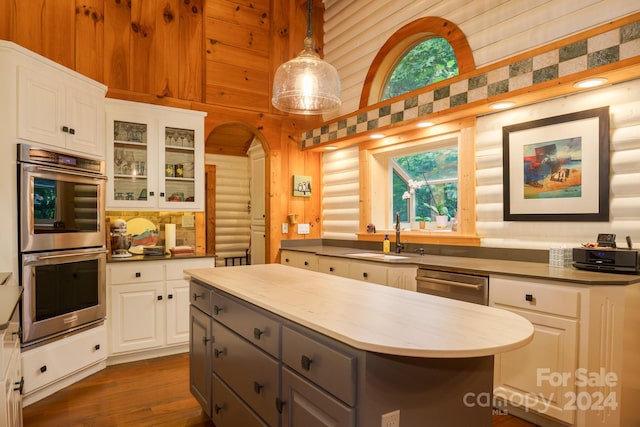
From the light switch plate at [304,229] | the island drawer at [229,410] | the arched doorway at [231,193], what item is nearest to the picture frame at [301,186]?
the light switch plate at [304,229]

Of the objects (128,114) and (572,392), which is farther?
(128,114)

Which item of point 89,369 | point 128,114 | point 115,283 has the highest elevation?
point 128,114

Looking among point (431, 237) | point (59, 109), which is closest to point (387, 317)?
point (431, 237)

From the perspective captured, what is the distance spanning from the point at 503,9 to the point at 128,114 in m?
3.50

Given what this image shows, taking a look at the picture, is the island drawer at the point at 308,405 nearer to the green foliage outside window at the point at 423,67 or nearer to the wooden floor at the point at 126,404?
the wooden floor at the point at 126,404

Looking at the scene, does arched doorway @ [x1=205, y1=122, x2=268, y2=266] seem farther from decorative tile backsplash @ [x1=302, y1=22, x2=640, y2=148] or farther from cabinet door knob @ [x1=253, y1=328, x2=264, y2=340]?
cabinet door knob @ [x1=253, y1=328, x2=264, y2=340]

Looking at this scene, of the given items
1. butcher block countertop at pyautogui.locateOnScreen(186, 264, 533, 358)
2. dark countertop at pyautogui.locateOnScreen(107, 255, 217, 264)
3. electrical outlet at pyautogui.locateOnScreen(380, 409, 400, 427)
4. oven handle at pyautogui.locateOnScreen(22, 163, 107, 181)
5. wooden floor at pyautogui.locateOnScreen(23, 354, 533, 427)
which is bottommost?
wooden floor at pyautogui.locateOnScreen(23, 354, 533, 427)

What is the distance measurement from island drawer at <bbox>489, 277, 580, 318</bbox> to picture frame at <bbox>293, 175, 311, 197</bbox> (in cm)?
295

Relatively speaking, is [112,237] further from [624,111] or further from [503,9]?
[624,111]

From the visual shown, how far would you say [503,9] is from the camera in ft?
10.2

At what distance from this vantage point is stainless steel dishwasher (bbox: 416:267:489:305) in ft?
8.56

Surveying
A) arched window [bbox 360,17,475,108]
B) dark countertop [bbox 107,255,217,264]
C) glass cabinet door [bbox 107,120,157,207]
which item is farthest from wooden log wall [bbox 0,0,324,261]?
dark countertop [bbox 107,255,217,264]

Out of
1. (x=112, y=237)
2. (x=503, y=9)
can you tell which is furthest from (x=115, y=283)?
(x=503, y=9)

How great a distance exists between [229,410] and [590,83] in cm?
296
